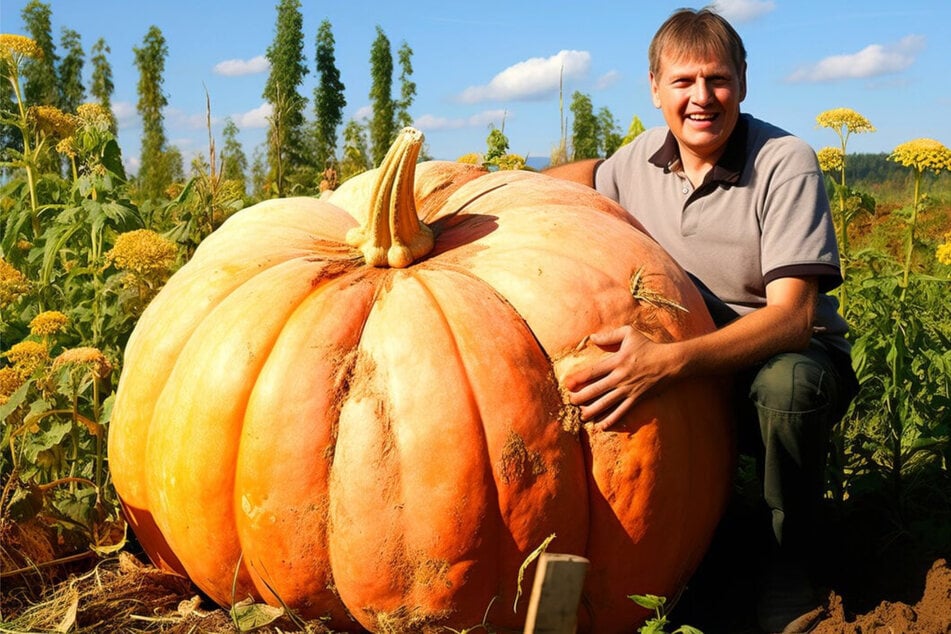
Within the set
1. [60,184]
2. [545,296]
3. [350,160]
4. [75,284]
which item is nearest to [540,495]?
[545,296]

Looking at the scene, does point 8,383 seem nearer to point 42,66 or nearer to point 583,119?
point 583,119

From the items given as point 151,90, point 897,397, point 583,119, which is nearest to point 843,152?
point 897,397

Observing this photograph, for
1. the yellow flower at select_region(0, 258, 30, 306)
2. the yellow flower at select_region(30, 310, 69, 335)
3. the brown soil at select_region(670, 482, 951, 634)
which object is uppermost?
the yellow flower at select_region(0, 258, 30, 306)

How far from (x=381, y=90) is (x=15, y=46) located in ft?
83.2

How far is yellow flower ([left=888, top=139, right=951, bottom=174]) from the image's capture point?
15.9 feet

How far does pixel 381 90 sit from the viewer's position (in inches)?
1137

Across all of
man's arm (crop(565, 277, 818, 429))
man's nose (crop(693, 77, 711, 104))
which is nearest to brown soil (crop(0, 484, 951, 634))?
man's arm (crop(565, 277, 818, 429))

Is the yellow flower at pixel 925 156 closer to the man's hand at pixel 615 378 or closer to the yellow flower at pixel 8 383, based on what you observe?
the man's hand at pixel 615 378

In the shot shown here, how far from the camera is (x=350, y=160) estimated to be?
27.0ft

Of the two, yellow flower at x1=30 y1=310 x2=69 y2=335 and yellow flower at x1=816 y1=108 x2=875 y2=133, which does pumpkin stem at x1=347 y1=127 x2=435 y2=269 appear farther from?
yellow flower at x1=816 y1=108 x2=875 y2=133

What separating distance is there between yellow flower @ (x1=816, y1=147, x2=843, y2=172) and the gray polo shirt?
5.40 feet

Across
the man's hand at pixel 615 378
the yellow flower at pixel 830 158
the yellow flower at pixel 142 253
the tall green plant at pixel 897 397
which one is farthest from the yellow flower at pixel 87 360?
the yellow flower at pixel 830 158

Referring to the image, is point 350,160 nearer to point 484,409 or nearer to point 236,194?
point 236,194

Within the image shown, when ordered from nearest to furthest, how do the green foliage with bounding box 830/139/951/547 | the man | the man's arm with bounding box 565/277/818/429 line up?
the man's arm with bounding box 565/277/818/429 < the man < the green foliage with bounding box 830/139/951/547
